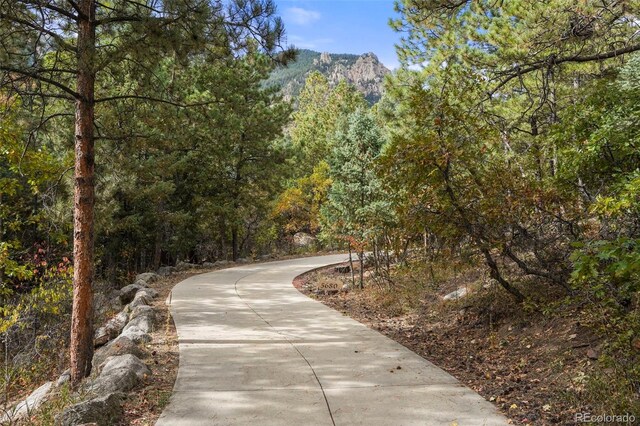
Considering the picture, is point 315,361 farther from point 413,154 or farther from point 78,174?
point 78,174

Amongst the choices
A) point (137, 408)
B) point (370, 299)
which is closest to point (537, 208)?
point (137, 408)

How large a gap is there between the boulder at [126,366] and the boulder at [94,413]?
38.5 inches

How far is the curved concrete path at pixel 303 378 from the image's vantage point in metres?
4.00

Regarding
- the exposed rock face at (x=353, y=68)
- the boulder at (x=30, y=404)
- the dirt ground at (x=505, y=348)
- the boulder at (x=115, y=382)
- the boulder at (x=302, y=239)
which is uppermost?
the exposed rock face at (x=353, y=68)

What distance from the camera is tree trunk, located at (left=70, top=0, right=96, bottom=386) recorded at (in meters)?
5.96

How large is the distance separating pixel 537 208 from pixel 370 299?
19.3 feet

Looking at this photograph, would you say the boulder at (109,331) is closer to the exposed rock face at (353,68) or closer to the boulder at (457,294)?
the boulder at (457,294)

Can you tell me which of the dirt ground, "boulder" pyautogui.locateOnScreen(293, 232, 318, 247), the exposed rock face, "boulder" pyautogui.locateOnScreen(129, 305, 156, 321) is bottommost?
the dirt ground

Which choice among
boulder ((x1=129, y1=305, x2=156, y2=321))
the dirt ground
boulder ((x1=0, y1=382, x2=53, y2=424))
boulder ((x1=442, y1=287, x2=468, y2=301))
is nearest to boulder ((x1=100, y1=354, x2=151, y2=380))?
boulder ((x1=0, y1=382, x2=53, y2=424))

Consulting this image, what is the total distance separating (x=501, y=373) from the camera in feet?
17.0

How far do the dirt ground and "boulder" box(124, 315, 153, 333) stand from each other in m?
3.87

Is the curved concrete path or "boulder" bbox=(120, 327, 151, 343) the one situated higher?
"boulder" bbox=(120, 327, 151, 343)

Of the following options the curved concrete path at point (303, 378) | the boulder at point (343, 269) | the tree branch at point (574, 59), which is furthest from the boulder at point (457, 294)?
the boulder at point (343, 269)

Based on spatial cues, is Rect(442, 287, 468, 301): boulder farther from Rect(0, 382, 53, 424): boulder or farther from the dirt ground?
Rect(0, 382, 53, 424): boulder
